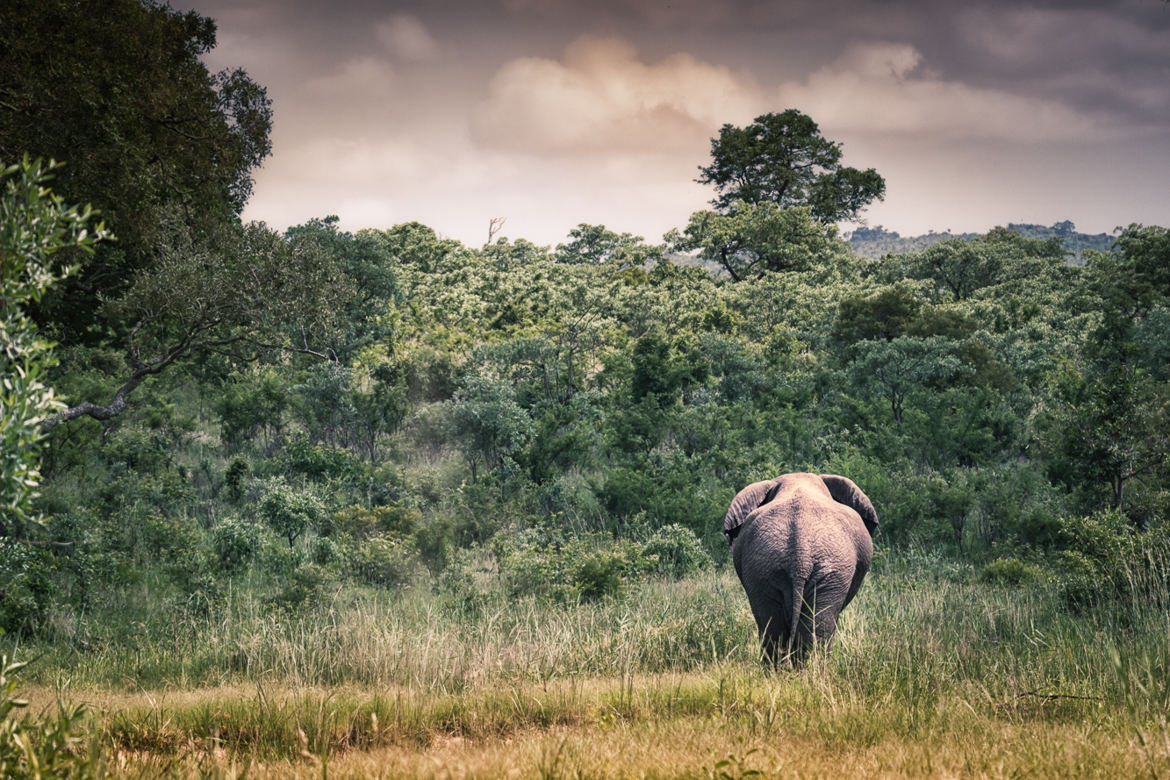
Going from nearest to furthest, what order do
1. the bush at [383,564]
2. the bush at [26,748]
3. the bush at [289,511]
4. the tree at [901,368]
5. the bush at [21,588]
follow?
1. the bush at [26,748]
2. the bush at [21,588]
3. the bush at [383,564]
4. the bush at [289,511]
5. the tree at [901,368]

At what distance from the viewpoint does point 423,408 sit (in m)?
20.0

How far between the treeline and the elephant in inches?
169

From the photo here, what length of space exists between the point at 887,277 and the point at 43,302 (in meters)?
32.0

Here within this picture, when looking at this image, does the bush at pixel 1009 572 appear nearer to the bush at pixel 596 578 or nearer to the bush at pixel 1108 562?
the bush at pixel 1108 562

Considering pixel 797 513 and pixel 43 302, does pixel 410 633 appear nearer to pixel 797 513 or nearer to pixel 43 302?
pixel 797 513

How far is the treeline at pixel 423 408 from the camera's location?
10414mm

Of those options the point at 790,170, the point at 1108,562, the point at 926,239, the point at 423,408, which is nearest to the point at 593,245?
the point at 790,170

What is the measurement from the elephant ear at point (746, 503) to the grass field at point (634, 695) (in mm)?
1153

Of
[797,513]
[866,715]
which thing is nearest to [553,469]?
[797,513]

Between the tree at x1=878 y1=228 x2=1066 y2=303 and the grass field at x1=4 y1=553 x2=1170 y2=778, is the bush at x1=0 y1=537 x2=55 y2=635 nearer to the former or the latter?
the grass field at x1=4 y1=553 x2=1170 y2=778

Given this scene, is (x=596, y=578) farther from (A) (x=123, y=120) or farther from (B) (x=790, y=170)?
(B) (x=790, y=170)

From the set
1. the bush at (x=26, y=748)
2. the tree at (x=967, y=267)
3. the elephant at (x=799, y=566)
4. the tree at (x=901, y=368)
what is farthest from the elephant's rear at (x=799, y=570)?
the tree at (x=967, y=267)

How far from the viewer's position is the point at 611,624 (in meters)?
8.70

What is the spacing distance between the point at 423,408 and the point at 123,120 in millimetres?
10541
